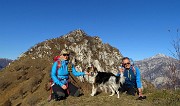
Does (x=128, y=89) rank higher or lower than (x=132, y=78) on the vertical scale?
lower

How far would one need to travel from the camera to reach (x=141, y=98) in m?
16.2

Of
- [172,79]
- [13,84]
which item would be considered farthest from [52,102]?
[13,84]

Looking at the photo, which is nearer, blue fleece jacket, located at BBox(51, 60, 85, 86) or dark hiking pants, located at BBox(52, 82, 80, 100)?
blue fleece jacket, located at BBox(51, 60, 85, 86)

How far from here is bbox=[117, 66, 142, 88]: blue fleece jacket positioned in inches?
664

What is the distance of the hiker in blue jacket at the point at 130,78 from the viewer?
16812 mm

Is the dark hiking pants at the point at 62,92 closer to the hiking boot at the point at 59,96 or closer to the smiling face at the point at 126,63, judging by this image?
the hiking boot at the point at 59,96

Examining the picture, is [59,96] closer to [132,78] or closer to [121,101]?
[121,101]

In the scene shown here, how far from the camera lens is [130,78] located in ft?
57.6

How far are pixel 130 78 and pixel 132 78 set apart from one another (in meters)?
0.12

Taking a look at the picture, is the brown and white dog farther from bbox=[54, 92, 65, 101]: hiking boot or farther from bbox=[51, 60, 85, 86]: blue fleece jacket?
bbox=[54, 92, 65, 101]: hiking boot

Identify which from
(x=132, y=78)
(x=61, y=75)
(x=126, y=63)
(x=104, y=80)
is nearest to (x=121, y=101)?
(x=104, y=80)

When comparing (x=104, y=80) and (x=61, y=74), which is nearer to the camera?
(x=61, y=74)

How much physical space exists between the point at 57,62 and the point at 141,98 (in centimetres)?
517

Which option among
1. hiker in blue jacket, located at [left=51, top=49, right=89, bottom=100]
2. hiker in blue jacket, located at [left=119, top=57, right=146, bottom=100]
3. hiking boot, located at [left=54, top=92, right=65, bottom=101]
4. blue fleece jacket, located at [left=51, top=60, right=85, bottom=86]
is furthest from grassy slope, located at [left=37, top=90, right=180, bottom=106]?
blue fleece jacket, located at [left=51, top=60, right=85, bottom=86]
